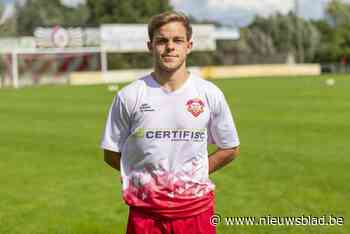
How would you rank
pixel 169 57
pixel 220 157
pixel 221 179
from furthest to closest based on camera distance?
pixel 221 179
pixel 220 157
pixel 169 57

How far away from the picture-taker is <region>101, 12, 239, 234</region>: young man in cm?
368

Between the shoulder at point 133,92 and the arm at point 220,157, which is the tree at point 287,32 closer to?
the arm at point 220,157

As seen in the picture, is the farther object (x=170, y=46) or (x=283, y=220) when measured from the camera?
(x=283, y=220)

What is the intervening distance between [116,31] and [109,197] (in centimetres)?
6003

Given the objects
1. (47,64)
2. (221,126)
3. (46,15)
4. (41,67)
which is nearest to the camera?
(221,126)

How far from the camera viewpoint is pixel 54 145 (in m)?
14.3

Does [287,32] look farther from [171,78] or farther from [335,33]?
[171,78]

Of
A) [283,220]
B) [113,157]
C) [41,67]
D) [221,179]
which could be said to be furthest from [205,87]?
[41,67]

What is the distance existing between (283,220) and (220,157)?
11.0 ft

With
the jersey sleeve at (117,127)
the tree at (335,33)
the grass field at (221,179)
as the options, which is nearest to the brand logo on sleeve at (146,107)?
the jersey sleeve at (117,127)

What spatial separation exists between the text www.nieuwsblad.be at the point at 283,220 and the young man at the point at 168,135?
3233 millimetres

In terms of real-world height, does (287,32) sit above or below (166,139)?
below

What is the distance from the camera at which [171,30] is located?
3.68 metres

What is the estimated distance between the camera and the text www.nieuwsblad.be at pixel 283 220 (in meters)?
7.06
